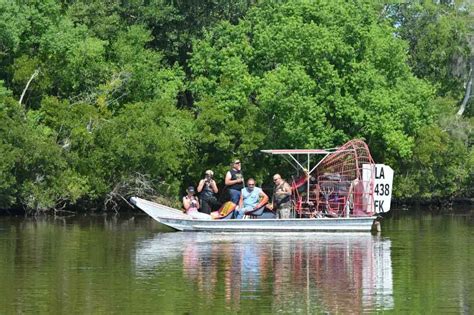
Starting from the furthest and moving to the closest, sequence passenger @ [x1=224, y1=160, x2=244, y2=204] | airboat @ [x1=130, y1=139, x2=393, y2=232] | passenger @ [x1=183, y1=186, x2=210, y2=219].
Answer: passenger @ [x1=224, y1=160, x2=244, y2=204]
passenger @ [x1=183, y1=186, x2=210, y2=219]
airboat @ [x1=130, y1=139, x2=393, y2=232]

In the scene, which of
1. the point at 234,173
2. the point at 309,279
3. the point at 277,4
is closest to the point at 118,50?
the point at 277,4

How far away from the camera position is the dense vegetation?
45.0m

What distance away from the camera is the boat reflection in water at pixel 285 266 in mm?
21875

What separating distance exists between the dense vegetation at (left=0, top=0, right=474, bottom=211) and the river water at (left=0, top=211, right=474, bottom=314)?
763 cm

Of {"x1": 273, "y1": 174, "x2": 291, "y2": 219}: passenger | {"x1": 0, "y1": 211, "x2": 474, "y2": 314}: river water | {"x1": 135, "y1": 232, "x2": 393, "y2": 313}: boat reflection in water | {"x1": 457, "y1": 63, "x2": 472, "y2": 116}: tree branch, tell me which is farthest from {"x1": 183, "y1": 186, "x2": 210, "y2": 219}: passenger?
{"x1": 457, "y1": 63, "x2": 472, "y2": 116}: tree branch

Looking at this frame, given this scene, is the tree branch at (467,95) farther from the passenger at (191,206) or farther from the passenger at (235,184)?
the passenger at (191,206)

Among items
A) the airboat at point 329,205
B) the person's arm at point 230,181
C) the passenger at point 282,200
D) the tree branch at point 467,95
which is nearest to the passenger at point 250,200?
the airboat at point 329,205

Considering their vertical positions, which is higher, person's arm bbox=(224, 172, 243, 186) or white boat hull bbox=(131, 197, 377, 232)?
person's arm bbox=(224, 172, 243, 186)

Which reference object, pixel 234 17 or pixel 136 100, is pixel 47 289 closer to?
pixel 136 100

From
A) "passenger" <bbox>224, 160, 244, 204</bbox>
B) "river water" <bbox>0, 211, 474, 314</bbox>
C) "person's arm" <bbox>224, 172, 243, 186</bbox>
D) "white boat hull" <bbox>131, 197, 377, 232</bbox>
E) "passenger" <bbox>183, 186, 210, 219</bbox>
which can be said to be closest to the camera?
"river water" <bbox>0, 211, 474, 314</bbox>

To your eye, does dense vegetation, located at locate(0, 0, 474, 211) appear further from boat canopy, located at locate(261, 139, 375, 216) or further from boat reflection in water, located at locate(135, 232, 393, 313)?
boat reflection in water, located at locate(135, 232, 393, 313)

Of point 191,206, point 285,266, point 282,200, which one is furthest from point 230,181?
point 285,266

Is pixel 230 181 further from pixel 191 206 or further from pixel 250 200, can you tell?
pixel 191 206

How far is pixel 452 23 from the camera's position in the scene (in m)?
55.5
